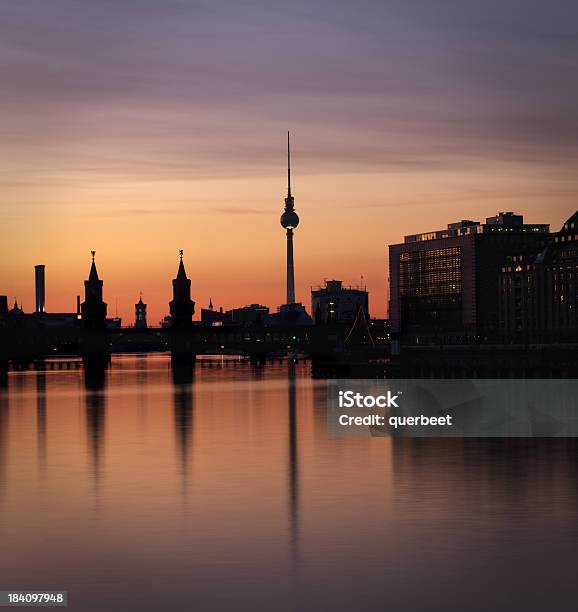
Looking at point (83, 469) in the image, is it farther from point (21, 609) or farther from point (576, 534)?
point (21, 609)

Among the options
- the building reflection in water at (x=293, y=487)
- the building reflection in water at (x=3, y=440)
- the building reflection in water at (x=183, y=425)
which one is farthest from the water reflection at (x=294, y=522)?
the building reflection in water at (x=183, y=425)

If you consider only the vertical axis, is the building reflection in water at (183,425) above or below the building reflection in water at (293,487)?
above

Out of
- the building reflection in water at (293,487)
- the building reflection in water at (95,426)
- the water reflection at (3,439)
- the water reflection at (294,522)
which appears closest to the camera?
the water reflection at (294,522)

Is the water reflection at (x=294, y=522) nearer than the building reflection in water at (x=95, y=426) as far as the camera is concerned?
Yes

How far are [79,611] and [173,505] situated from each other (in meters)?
21.6

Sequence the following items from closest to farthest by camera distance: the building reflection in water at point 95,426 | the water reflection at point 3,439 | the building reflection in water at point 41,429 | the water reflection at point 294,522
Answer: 1. the water reflection at point 294,522
2. the water reflection at point 3,439
3. the building reflection in water at point 95,426
4. the building reflection in water at point 41,429

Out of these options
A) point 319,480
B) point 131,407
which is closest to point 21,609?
point 319,480

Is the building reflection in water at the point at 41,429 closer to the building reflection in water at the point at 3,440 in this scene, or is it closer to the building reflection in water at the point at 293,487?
the building reflection in water at the point at 3,440

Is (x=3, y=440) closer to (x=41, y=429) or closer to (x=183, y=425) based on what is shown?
(x=41, y=429)

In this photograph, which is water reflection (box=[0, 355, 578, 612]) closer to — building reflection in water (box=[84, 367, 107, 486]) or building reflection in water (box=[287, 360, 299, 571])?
building reflection in water (box=[287, 360, 299, 571])

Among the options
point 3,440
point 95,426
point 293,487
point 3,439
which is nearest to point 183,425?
point 95,426

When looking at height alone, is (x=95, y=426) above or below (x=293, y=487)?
above

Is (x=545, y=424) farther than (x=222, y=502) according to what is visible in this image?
Yes

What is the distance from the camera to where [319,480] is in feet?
216
